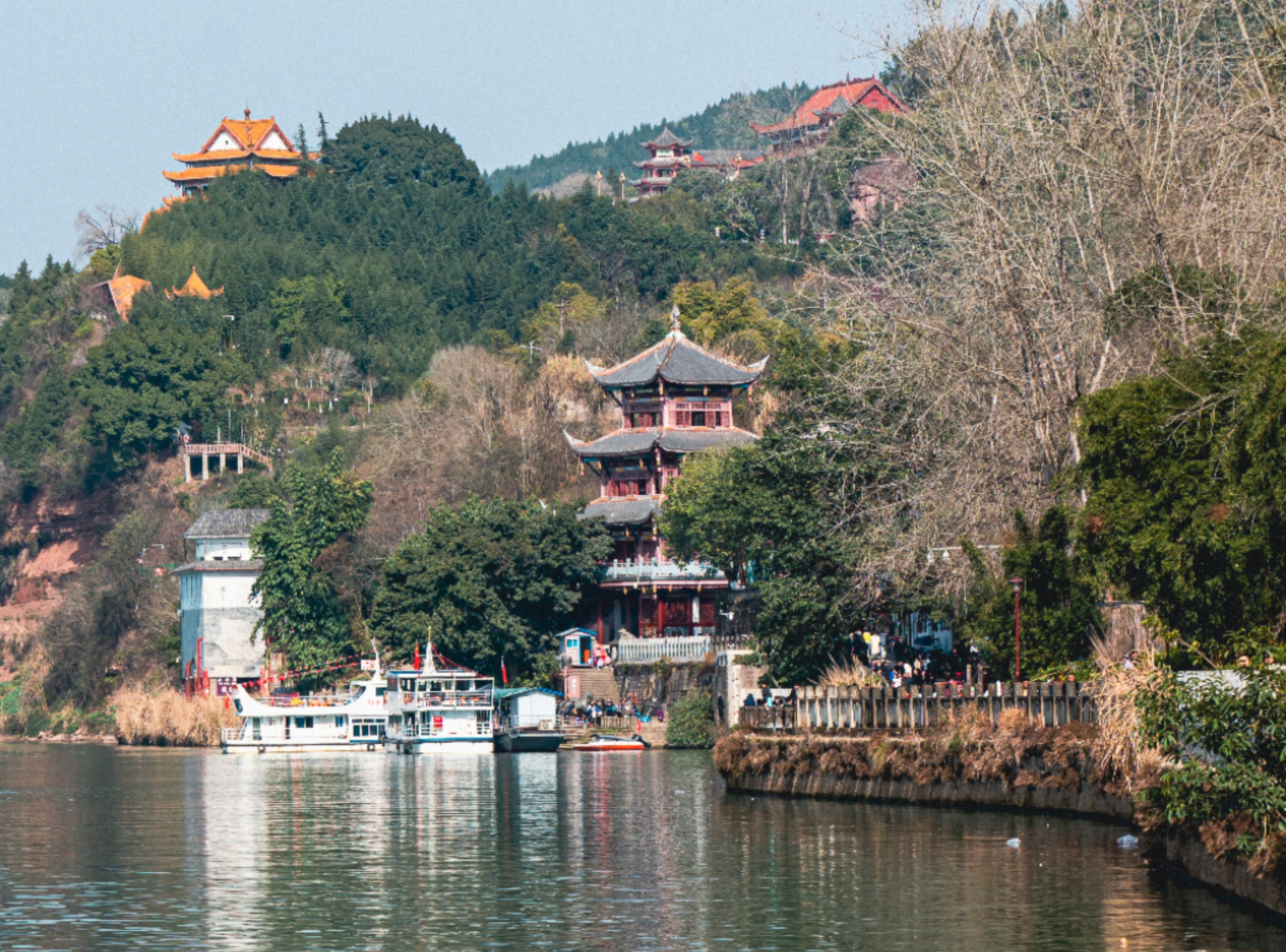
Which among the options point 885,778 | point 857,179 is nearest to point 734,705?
point 885,778

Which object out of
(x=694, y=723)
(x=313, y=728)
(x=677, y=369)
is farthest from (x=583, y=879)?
(x=677, y=369)

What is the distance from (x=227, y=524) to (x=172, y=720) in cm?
1642

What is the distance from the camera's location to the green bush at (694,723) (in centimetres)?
8438

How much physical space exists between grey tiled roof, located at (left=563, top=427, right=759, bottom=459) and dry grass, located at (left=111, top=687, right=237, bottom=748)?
22.6 metres

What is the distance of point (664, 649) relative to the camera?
3652 inches

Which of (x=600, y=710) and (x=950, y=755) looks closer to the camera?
(x=950, y=755)

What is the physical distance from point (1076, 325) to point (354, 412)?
10772 cm

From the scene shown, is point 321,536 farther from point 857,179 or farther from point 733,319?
point 857,179

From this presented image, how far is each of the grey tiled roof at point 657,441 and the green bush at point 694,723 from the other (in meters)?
17.9

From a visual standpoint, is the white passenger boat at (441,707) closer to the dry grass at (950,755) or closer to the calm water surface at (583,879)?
the calm water surface at (583,879)

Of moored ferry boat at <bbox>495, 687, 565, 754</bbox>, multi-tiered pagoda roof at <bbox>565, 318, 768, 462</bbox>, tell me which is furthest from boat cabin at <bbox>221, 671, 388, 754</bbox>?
multi-tiered pagoda roof at <bbox>565, 318, 768, 462</bbox>

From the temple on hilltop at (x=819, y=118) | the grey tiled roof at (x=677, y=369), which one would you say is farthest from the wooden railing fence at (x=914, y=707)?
the temple on hilltop at (x=819, y=118)

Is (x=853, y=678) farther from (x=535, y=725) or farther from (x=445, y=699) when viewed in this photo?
(x=535, y=725)

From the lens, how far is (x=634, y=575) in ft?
320
